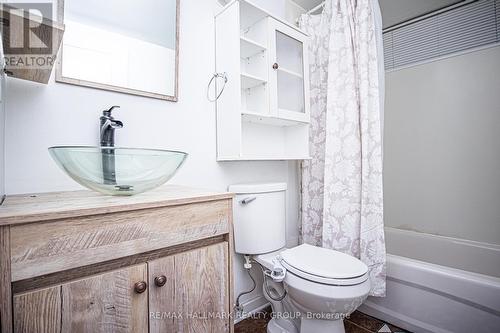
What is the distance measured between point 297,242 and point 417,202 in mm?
1189

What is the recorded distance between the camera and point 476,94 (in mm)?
1828

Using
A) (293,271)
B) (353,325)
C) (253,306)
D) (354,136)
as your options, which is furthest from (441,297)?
(253,306)

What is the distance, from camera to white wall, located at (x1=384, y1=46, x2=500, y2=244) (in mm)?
1771

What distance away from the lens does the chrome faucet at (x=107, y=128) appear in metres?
0.87

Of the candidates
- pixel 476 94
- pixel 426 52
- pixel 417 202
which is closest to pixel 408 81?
pixel 426 52

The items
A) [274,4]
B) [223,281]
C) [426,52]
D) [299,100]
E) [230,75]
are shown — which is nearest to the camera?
[223,281]

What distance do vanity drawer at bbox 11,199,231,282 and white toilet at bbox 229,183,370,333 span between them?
1.69 feet

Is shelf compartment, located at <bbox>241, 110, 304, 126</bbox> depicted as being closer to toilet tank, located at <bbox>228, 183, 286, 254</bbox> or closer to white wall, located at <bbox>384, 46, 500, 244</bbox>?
toilet tank, located at <bbox>228, 183, 286, 254</bbox>

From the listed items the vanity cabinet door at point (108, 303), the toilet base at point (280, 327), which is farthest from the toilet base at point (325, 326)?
the vanity cabinet door at point (108, 303)

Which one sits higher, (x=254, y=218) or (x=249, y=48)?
(x=249, y=48)

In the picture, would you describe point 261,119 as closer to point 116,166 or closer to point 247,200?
point 247,200

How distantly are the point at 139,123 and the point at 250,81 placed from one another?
27.0 inches

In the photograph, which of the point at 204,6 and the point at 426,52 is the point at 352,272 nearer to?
the point at 204,6

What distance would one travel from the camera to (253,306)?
5.05 ft
